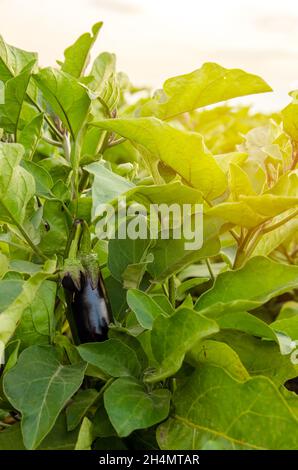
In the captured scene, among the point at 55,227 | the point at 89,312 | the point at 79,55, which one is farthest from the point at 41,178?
the point at 79,55

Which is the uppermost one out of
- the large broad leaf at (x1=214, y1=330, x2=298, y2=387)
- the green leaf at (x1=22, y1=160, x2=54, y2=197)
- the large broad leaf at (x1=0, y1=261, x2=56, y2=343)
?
the green leaf at (x1=22, y1=160, x2=54, y2=197)

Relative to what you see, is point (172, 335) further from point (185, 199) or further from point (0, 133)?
point (0, 133)

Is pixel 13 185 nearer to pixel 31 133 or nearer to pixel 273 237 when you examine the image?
pixel 31 133

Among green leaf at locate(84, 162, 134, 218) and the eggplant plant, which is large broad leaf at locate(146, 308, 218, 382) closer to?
the eggplant plant

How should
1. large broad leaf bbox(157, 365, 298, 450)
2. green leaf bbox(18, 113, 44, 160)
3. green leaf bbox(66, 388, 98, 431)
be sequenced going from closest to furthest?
large broad leaf bbox(157, 365, 298, 450) < green leaf bbox(66, 388, 98, 431) < green leaf bbox(18, 113, 44, 160)

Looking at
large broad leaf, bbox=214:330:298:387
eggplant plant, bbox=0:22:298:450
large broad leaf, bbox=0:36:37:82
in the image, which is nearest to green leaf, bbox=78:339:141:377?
eggplant plant, bbox=0:22:298:450

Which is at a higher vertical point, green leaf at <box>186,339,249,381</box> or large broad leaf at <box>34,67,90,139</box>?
large broad leaf at <box>34,67,90,139</box>

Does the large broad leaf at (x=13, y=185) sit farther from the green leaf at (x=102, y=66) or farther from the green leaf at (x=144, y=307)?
the green leaf at (x=102, y=66)
